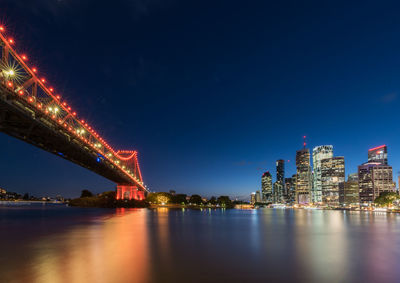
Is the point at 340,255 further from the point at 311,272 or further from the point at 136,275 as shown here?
the point at 136,275

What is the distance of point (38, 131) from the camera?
3616 cm

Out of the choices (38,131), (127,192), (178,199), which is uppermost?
(38,131)

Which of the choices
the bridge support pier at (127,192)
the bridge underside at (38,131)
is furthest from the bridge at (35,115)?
the bridge support pier at (127,192)

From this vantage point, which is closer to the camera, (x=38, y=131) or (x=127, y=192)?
(x=38, y=131)

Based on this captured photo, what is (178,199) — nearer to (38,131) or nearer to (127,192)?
(127,192)

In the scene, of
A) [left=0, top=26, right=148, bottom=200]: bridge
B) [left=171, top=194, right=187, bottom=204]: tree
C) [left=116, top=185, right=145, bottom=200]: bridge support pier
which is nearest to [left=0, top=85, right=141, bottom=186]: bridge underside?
[left=0, top=26, right=148, bottom=200]: bridge

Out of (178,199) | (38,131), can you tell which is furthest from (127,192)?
(38,131)

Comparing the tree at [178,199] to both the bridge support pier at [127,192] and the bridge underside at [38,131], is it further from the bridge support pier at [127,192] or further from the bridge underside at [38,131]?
the bridge underside at [38,131]

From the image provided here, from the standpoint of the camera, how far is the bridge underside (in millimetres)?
26875

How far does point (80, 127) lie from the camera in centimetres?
5231

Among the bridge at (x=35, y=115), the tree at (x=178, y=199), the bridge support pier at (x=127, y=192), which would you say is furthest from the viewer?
the tree at (x=178, y=199)

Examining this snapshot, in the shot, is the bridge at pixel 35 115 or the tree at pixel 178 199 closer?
the bridge at pixel 35 115

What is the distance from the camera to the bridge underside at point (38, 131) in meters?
26.9

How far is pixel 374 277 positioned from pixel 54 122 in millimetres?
35724
